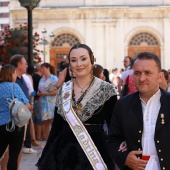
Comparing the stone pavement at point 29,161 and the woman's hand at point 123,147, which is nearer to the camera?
the woman's hand at point 123,147

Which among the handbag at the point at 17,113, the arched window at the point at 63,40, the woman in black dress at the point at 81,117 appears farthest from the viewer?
the arched window at the point at 63,40

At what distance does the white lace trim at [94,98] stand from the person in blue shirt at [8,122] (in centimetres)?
199

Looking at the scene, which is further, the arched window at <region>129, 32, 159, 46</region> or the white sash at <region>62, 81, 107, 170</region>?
the arched window at <region>129, 32, 159, 46</region>

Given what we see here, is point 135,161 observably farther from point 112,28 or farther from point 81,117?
point 112,28

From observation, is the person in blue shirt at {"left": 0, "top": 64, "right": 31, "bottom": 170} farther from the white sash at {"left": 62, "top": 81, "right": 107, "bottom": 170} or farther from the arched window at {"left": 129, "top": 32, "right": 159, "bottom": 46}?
the arched window at {"left": 129, "top": 32, "right": 159, "bottom": 46}

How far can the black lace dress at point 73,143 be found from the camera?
15.7ft

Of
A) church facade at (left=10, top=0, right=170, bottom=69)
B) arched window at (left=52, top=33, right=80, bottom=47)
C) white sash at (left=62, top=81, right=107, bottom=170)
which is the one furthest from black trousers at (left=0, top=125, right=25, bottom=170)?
arched window at (left=52, top=33, right=80, bottom=47)

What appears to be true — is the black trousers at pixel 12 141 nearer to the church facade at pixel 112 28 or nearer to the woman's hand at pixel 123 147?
the woman's hand at pixel 123 147

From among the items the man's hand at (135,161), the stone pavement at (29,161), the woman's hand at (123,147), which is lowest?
the stone pavement at (29,161)

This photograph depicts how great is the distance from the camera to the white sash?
471 cm

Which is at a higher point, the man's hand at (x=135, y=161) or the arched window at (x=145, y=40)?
the arched window at (x=145, y=40)

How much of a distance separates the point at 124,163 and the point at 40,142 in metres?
9.30

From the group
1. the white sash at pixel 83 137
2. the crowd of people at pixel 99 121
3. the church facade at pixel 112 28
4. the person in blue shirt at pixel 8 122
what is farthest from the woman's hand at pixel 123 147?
the church facade at pixel 112 28

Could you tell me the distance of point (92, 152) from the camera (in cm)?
474
